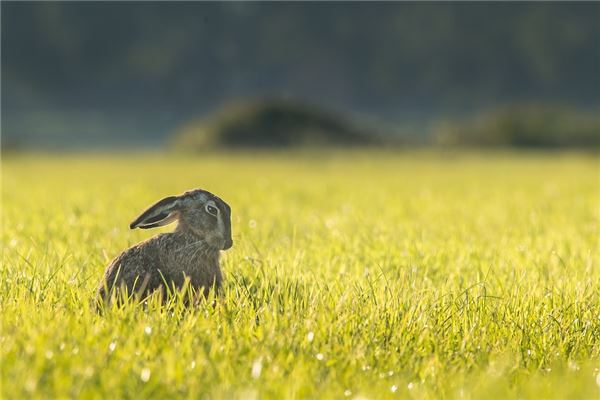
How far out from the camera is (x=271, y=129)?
52.3 m

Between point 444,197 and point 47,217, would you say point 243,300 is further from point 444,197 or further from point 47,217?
point 444,197

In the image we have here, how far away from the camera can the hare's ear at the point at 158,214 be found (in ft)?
14.7

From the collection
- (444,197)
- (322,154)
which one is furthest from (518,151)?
(444,197)

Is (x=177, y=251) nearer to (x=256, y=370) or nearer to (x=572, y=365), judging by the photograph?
(x=256, y=370)

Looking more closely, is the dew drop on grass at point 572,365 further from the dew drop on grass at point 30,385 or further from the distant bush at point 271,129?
the distant bush at point 271,129

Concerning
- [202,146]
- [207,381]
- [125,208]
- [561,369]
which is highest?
[202,146]

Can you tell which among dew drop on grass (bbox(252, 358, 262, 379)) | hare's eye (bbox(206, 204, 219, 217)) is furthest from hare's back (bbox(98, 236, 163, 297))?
dew drop on grass (bbox(252, 358, 262, 379))

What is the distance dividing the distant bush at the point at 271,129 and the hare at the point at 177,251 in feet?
144

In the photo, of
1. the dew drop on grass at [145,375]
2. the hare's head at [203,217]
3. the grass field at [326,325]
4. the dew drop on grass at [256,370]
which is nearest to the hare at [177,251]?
the hare's head at [203,217]

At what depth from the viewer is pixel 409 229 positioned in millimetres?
9086

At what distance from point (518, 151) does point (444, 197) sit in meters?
31.6

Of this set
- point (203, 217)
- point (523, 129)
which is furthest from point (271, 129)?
point (203, 217)

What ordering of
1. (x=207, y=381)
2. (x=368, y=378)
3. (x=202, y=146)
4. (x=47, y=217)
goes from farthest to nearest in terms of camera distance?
(x=202, y=146) < (x=47, y=217) < (x=368, y=378) < (x=207, y=381)

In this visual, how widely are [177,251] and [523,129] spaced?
46.1m
